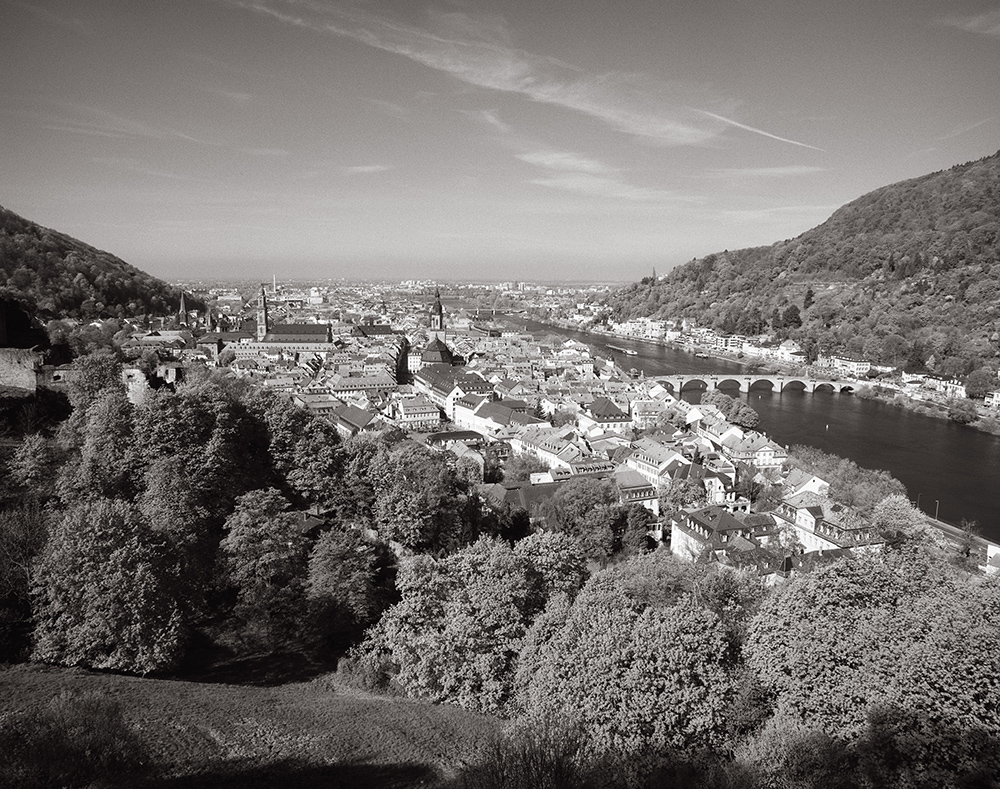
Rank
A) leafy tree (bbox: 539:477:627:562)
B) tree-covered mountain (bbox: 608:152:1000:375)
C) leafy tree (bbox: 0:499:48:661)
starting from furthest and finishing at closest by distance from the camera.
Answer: tree-covered mountain (bbox: 608:152:1000:375) < leafy tree (bbox: 539:477:627:562) < leafy tree (bbox: 0:499:48:661)

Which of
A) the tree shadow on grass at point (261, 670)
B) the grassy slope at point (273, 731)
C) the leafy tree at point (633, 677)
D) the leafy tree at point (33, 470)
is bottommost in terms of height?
the tree shadow on grass at point (261, 670)

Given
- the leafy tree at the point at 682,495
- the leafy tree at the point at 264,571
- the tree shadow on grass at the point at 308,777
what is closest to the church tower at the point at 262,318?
the leafy tree at the point at 682,495

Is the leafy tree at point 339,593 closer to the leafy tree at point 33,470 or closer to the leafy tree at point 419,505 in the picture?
the leafy tree at point 419,505

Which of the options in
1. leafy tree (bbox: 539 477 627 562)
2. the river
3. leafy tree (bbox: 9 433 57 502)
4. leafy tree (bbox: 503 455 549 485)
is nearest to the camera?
leafy tree (bbox: 9 433 57 502)

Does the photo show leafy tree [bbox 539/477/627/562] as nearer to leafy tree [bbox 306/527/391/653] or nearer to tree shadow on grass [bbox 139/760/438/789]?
leafy tree [bbox 306/527/391/653]

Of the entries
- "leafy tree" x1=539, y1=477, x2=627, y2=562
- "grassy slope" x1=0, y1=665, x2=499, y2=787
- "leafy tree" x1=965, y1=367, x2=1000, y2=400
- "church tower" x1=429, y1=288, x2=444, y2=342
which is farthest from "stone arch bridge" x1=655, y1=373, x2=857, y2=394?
"grassy slope" x1=0, y1=665, x2=499, y2=787

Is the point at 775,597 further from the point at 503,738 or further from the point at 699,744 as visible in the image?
the point at 503,738

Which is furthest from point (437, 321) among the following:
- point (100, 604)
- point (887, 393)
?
point (100, 604)
